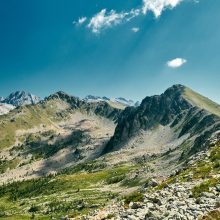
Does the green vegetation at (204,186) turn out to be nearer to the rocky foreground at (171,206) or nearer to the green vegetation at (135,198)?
the rocky foreground at (171,206)

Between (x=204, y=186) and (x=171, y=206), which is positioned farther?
(x=204, y=186)

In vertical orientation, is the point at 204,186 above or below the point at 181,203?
above

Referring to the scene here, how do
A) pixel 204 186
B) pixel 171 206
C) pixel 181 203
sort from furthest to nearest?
1. pixel 204 186
2. pixel 181 203
3. pixel 171 206

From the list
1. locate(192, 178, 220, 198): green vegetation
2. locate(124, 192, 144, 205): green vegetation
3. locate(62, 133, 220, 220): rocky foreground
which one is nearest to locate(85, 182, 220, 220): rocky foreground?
locate(62, 133, 220, 220): rocky foreground

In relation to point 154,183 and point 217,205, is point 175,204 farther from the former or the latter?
point 154,183

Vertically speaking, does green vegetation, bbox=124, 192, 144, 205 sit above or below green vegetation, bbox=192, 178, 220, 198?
above

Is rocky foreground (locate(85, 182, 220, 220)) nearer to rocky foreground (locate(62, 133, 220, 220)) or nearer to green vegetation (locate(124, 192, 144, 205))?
rocky foreground (locate(62, 133, 220, 220))

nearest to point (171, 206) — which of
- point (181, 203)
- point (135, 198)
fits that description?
point (181, 203)

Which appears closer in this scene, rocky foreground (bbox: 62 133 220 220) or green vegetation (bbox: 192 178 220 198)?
rocky foreground (bbox: 62 133 220 220)

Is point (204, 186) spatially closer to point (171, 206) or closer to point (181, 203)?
point (181, 203)

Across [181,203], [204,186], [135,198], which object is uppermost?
[135,198]

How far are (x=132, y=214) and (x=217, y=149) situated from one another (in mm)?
30016

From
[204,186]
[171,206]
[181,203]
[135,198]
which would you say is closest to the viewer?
[171,206]

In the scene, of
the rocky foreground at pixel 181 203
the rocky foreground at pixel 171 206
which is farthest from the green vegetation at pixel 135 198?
the rocky foreground at pixel 171 206
